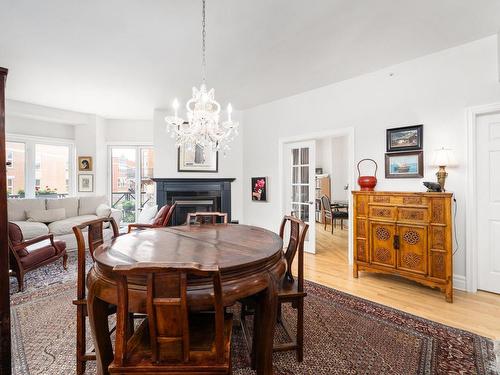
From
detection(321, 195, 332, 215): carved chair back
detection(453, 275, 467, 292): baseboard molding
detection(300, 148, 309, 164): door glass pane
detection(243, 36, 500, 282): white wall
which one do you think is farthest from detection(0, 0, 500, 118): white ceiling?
detection(321, 195, 332, 215): carved chair back

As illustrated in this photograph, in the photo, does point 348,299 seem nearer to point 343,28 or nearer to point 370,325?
point 370,325

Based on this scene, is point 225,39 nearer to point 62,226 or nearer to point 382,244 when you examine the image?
point 382,244

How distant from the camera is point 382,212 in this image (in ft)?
10.0

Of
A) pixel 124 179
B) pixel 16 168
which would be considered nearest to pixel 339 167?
pixel 124 179

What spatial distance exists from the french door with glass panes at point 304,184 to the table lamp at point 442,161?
1798 mm

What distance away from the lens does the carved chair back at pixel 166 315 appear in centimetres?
99

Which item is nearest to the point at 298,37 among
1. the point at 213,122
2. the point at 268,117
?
the point at 213,122

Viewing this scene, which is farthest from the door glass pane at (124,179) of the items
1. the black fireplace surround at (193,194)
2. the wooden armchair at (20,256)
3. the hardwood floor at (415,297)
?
the hardwood floor at (415,297)

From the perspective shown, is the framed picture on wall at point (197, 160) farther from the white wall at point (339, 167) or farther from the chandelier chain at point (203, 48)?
the white wall at point (339, 167)

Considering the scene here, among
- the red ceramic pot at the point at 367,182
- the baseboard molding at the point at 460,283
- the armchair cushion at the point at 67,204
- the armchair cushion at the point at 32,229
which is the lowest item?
the baseboard molding at the point at 460,283

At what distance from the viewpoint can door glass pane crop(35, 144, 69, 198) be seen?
5484 mm

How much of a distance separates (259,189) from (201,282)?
12.7ft

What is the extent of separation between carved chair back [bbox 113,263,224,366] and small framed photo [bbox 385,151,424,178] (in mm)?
3088

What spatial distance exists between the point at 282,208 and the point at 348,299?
229 centimetres
